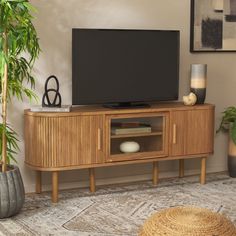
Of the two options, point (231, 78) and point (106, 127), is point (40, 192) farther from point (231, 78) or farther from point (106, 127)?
point (231, 78)

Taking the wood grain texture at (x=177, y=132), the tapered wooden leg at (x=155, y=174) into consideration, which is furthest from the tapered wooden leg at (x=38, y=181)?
the wood grain texture at (x=177, y=132)

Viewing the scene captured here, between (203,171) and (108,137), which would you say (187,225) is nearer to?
(108,137)

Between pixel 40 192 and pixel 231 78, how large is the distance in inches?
84.5

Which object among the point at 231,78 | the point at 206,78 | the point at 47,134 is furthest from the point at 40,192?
the point at 231,78

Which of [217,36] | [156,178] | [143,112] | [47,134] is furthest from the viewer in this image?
[217,36]

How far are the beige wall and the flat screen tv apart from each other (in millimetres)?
243

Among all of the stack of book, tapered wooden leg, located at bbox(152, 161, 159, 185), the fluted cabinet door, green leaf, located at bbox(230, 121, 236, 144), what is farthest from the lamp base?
the fluted cabinet door

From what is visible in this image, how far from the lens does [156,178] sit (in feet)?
15.7

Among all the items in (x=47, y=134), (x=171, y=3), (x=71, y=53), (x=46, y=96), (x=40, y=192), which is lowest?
(x=40, y=192)

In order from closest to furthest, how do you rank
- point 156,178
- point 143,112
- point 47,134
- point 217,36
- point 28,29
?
point 28,29 → point 47,134 → point 143,112 → point 156,178 → point 217,36

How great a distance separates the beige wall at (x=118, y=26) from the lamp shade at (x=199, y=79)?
10.8 inches

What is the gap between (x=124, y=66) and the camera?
176 inches

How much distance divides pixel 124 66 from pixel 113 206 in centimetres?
115

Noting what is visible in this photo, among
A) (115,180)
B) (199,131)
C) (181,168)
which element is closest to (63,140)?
(115,180)
